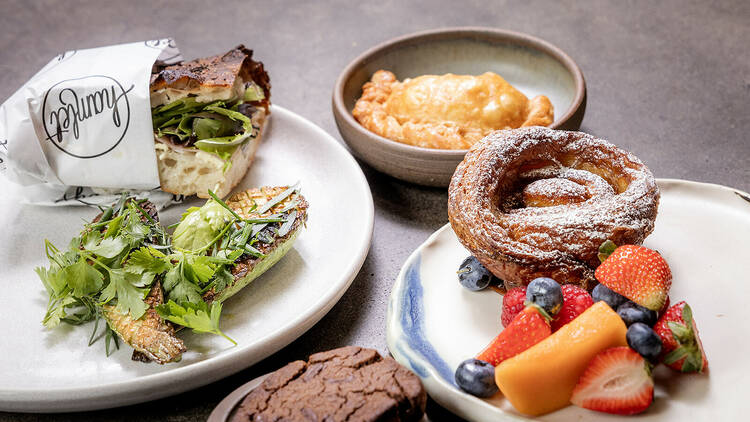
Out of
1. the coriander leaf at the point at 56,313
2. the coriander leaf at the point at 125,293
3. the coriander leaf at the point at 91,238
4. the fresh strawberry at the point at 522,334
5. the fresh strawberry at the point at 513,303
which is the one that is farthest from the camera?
the coriander leaf at the point at 91,238

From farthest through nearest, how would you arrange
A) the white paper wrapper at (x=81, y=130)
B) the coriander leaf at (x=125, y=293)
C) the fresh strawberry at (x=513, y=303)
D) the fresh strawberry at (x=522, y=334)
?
1. the white paper wrapper at (x=81, y=130)
2. the coriander leaf at (x=125, y=293)
3. the fresh strawberry at (x=513, y=303)
4. the fresh strawberry at (x=522, y=334)

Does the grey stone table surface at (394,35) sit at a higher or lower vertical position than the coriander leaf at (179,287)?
lower

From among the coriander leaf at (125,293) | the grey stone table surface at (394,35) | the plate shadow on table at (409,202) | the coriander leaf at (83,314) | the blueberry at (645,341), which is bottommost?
the plate shadow on table at (409,202)

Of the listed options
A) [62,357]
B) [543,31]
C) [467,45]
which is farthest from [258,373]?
[543,31]

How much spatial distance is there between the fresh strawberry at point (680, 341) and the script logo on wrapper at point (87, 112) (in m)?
2.01

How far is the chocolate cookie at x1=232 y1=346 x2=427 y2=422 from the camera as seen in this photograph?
1498 millimetres

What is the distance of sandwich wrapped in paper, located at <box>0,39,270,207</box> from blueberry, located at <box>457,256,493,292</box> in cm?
109

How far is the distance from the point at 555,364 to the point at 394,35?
272cm

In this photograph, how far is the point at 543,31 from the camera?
3756 millimetres

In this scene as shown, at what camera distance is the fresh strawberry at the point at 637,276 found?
1673mm

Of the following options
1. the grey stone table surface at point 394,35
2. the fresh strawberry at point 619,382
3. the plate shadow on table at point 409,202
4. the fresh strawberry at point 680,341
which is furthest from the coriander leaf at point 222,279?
the fresh strawberry at point 680,341

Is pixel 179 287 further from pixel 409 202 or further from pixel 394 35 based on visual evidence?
pixel 394 35

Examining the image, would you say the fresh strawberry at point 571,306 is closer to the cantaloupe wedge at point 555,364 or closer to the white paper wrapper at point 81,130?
the cantaloupe wedge at point 555,364

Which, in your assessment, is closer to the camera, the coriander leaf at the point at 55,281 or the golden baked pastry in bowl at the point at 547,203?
the golden baked pastry in bowl at the point at 547,203
